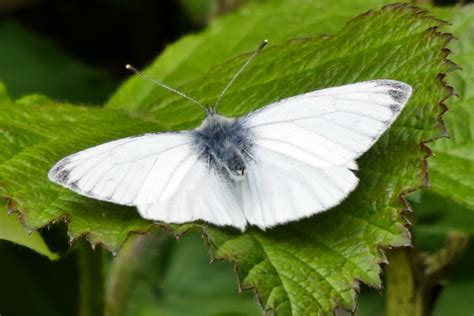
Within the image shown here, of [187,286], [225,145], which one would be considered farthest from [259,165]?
[187,286]

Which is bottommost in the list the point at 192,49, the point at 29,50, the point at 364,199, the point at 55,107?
the point at 364,199

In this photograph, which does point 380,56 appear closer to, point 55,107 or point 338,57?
point 338,57

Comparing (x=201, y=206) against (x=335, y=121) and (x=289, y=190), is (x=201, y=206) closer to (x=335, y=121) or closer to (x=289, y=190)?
(x=289, y=190)

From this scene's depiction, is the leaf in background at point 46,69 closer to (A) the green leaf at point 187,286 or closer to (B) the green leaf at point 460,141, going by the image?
(A) the green leaf at point 187,286

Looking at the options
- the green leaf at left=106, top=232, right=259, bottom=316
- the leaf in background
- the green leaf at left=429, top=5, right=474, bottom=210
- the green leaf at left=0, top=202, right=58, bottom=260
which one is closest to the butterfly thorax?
the green leaf at left=0, top=202, right=58, bottom=260

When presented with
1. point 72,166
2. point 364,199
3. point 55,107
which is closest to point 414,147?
point 364,199

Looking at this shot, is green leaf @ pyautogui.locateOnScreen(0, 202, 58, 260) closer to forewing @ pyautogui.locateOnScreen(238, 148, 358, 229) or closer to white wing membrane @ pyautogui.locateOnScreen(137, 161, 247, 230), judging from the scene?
white wing membrane @ pyautogui.locateOnScreen(137, 161, 247, 230)
